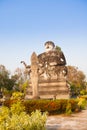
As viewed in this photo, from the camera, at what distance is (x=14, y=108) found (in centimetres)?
1140

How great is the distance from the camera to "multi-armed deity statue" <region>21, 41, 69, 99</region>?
31.3 meters

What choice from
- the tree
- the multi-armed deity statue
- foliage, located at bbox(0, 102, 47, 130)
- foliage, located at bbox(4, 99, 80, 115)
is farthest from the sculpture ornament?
foliage, located at bbox(0, 102, 47, 130)

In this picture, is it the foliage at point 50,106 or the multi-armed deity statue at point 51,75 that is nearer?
the foliage at point 50,106

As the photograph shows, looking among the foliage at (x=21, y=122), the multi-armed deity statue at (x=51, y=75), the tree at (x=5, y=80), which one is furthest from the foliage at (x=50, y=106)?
the tree at (x=5, y=80)

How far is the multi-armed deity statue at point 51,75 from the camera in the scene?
1234 inches

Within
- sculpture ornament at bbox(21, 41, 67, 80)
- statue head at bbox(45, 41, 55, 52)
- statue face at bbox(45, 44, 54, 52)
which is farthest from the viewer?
statue face at bbox(45, 44, 54, 52)

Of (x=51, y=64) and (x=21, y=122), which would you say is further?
(x=51, y=64)

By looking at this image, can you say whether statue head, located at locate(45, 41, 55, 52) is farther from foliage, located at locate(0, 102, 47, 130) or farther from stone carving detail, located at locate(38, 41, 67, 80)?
foliage, located at locate(0, 102, 47, 130)

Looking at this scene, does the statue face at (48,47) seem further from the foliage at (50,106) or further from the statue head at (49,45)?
the foliage at (50,106)

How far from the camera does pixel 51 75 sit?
33.2 meters

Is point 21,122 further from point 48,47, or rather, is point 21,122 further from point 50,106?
point 48,47

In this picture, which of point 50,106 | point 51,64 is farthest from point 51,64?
point 50,106

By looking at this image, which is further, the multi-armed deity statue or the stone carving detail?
the stone carving detail

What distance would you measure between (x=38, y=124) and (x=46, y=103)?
8.62 m
